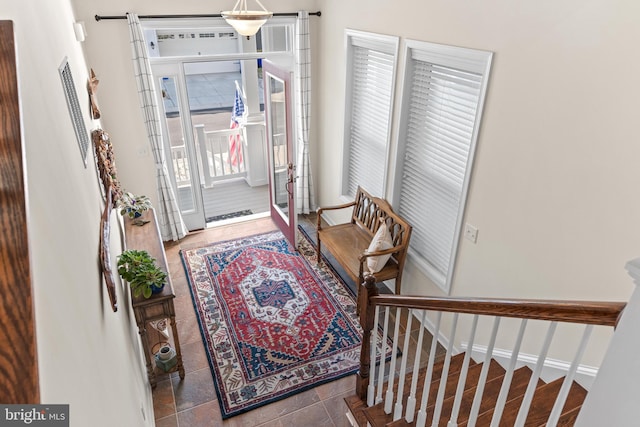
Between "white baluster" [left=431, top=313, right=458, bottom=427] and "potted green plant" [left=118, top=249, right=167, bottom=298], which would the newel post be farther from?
"potted green plant" [left=118, top=249, right=167, bottom=298]

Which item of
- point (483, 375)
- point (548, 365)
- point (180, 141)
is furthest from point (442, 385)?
point (180, 141)

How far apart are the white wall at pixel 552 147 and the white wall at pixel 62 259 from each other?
7.84 feet

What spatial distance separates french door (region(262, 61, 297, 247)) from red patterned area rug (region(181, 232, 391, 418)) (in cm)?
37

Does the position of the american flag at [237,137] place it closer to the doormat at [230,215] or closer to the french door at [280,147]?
the doormat at [230,215]

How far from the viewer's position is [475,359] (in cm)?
322

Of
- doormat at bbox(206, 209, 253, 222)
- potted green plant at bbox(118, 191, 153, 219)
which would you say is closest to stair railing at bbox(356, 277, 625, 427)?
potted green plant at bbox(118, 191, 153, 219)

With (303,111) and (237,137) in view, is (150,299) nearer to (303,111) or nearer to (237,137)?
(303,111)

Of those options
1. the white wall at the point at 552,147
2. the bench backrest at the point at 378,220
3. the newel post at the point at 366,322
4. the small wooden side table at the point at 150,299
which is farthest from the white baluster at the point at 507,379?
the bench backrest at the point at 378,220

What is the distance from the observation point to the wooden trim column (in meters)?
0.65

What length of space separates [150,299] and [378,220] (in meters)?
2.27

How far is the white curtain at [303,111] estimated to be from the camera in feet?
15.6

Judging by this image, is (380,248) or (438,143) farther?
(380,248)

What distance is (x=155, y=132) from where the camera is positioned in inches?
178

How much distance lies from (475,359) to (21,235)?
127 inches
